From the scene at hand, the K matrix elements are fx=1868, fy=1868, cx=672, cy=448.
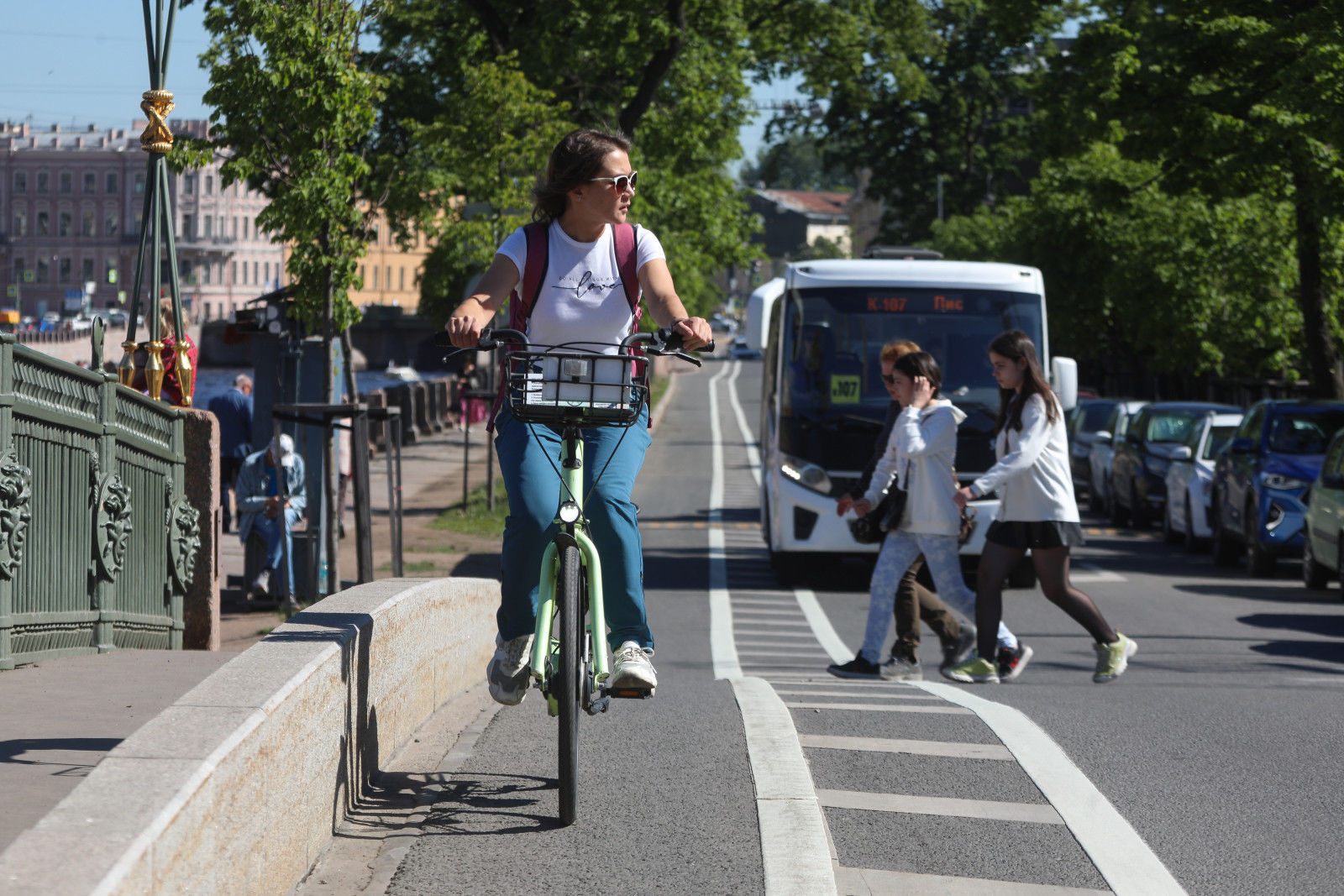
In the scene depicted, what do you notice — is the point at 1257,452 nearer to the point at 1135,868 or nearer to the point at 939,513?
the point at 939,513

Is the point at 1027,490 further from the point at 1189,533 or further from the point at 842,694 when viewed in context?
the point at 1189,533

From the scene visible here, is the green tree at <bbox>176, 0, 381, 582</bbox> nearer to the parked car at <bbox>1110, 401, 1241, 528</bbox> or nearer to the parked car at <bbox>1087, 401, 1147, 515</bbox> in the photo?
the parked car at <bbox>1110, 401, 1241, 528</bbox>

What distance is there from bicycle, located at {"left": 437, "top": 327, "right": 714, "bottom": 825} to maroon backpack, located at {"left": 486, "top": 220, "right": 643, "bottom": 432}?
0.23m

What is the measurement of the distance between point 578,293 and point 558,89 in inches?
999

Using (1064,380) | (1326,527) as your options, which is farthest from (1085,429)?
(1064,380)

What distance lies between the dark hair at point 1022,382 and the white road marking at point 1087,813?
2.21m

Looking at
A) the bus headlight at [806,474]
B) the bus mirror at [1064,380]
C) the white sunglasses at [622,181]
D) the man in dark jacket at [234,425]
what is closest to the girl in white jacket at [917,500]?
the white sunglasses at [622,181]

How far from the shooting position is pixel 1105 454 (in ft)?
95.7

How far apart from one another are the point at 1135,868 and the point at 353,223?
39.6 ft

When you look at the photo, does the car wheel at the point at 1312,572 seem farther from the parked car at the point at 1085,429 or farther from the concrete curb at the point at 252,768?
the parked car at the point at 1085,429

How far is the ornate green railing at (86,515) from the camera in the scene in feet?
25.8

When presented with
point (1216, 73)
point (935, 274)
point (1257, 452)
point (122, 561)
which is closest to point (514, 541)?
point (122, 561)

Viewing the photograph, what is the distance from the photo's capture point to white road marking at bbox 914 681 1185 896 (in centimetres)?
481

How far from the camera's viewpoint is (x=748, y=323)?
59.9 feet
